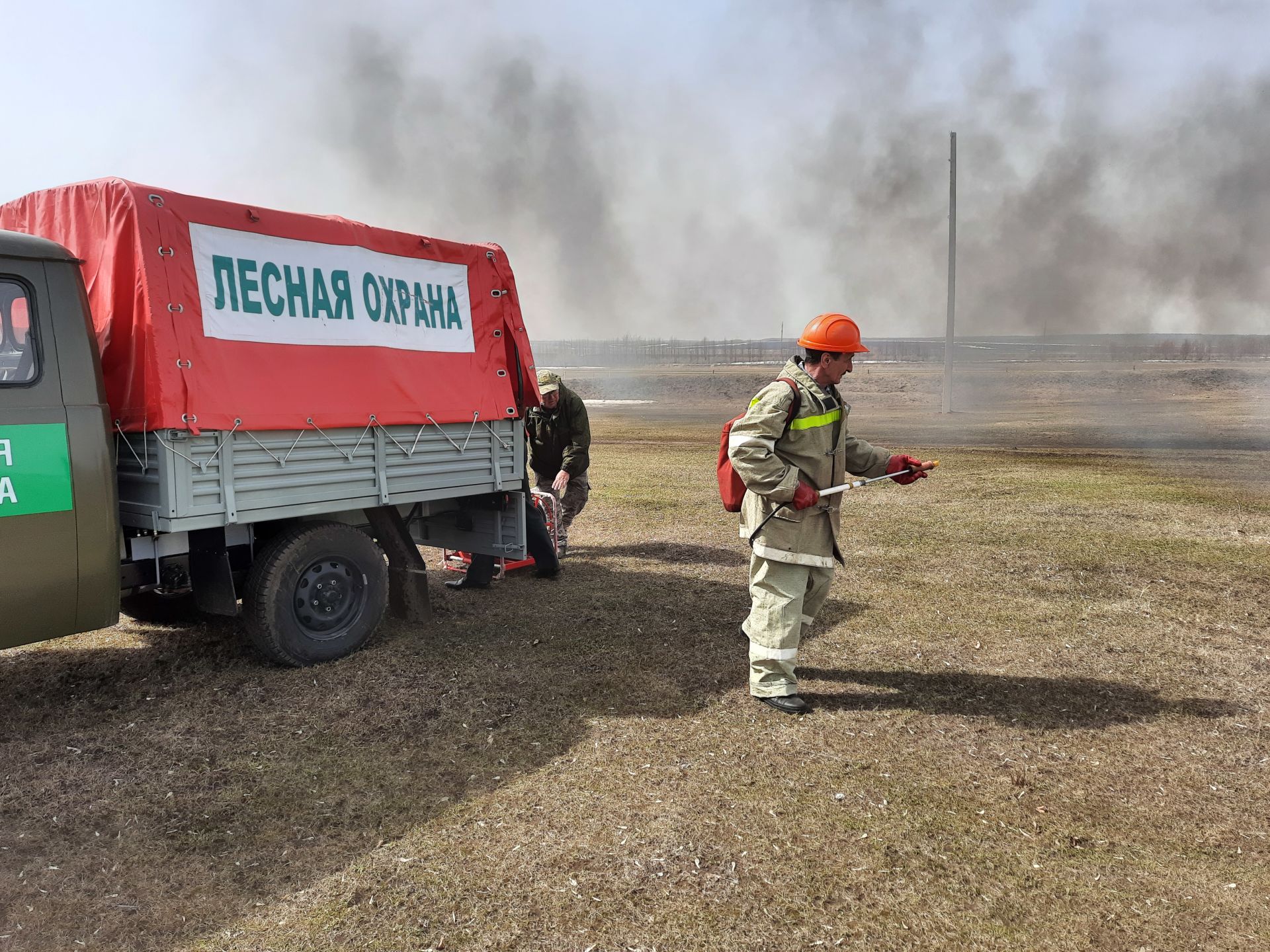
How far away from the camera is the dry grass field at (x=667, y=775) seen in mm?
3174

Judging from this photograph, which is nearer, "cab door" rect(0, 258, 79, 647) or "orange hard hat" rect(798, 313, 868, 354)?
"cab door" rect(0, 258, 79, 647)

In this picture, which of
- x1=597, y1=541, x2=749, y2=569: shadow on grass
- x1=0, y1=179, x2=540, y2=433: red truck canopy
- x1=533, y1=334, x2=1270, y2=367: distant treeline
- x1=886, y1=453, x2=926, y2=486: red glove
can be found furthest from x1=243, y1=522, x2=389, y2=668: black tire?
x1=533, y1=334, x2=1270, y2=367: distant treeline

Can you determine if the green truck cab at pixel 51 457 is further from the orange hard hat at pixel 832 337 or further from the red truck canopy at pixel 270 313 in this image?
the orange hard hat at pixel 832 337

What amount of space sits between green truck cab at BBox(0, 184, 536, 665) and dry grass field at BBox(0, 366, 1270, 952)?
0.44 m

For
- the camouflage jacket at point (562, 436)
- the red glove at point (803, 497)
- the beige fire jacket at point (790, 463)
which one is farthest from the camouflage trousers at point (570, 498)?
the red glove at point (803, 497)

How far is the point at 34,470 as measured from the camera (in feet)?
14.4

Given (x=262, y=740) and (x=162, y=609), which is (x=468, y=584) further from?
(x=262, y=740)

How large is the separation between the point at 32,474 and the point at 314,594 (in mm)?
1691

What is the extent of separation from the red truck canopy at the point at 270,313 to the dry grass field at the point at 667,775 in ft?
5.20

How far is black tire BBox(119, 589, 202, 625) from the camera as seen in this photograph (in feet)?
19.5

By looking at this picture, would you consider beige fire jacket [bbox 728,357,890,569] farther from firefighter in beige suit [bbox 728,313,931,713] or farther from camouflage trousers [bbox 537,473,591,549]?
camouflage trousers [bbox 537,473,591,549]

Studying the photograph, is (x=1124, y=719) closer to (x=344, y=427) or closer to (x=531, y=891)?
(x=531, y=891)

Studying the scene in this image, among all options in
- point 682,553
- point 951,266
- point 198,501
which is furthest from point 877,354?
point 198,501

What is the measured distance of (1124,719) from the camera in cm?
496
